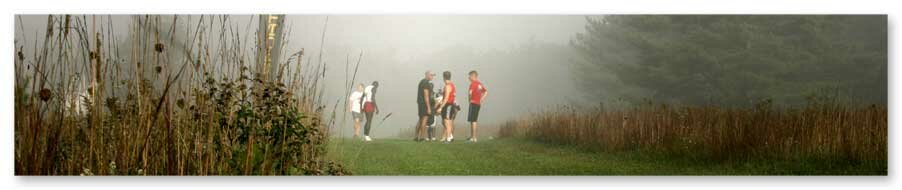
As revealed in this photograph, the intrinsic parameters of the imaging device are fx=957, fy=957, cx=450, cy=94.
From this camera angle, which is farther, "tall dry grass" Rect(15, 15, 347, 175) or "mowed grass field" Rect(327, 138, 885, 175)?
"mowed grass field" Rect(327, 138, 885, 175)

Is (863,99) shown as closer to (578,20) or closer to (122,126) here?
(578,20)

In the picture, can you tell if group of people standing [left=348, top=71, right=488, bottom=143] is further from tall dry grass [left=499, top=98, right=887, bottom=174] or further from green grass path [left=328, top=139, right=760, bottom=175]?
tall dry grass [left=499, top=98, right=887, bottom=174]

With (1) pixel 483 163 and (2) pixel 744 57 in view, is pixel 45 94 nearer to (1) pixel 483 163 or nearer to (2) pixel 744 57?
(1) pixel 483 163

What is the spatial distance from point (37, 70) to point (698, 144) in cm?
336

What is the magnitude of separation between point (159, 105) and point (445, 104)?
4.67 feet

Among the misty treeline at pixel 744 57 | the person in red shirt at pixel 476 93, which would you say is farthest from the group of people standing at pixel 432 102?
the misty treeline at pixel 744 57

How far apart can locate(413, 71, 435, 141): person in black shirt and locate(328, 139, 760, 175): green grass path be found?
0.06m

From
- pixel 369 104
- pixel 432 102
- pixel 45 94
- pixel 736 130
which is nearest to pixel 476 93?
pixel 432 102

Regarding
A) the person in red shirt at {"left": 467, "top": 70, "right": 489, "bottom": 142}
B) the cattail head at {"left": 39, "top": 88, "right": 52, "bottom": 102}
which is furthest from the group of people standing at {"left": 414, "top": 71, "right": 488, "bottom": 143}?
the cattail head at {"left": 39, "top": 88, "right": 52, "bottom": 102}

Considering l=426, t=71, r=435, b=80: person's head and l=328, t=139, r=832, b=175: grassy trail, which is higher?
l=426, t=71, r=435, b=80: person's head

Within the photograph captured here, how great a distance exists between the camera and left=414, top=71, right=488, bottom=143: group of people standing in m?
4.96

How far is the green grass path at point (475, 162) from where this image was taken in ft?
16.3

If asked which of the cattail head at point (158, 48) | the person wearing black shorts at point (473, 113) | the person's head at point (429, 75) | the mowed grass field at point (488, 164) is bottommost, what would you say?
the mowed grass field at point (488, 164)

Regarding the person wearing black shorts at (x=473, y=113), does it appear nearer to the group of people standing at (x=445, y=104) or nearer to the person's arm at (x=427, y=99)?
the group of people standing at (x=445, y=104)
